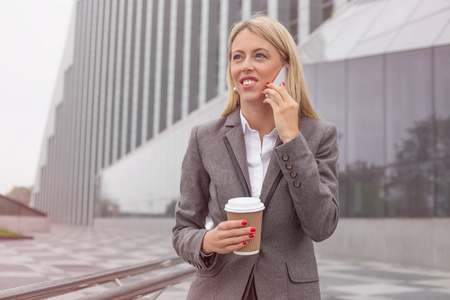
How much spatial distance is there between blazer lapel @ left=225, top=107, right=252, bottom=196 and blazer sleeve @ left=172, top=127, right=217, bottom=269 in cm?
14

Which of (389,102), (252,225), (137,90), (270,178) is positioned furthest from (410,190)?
(137,90)

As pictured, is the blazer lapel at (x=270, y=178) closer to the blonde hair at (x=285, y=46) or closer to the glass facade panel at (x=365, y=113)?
the blonde hair at (x=285, y=46)

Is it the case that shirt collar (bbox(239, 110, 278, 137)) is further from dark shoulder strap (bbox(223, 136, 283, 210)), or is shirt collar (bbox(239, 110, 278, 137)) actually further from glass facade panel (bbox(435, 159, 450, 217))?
glass facade panel (bbox(435, 159, 450, 217))

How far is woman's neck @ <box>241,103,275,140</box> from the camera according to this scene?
73.7 inches

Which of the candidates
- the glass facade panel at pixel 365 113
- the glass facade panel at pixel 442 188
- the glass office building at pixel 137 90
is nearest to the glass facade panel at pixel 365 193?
the glass facade panel at pixel 365 113

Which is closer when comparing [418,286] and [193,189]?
[193,189]

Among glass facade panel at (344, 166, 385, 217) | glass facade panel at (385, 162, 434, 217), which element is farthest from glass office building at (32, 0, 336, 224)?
glass facade panel at (385, 162, 434, 217)

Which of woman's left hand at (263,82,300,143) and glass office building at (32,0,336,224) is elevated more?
glass office building at (32,0,336,224)

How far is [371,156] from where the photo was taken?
13.5 metres

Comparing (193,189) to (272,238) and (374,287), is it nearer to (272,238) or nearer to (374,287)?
(272,238)

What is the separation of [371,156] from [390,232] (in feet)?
6.64

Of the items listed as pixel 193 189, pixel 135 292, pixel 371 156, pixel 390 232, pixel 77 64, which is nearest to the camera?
pixel 193 189

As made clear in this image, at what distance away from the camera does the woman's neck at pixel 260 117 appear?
1.87 metres

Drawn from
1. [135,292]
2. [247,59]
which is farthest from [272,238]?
[135,292]
